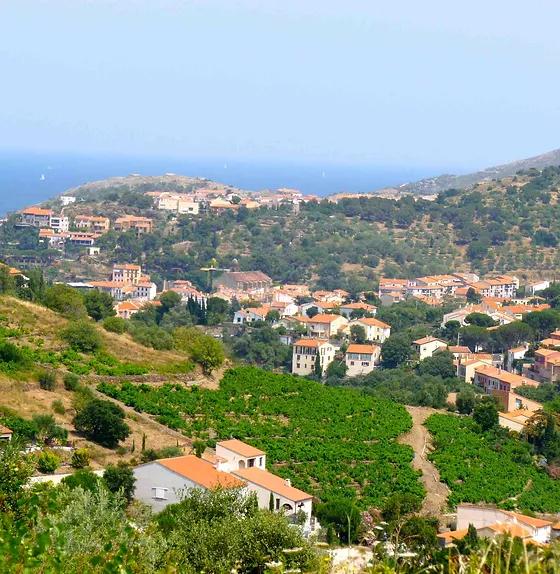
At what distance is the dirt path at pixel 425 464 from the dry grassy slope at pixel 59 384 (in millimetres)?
4890

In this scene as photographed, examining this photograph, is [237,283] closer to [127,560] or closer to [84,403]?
[84,403]

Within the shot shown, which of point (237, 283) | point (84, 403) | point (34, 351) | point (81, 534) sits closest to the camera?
point (81, 534)

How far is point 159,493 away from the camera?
20.5m

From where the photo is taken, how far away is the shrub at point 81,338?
97.8ft

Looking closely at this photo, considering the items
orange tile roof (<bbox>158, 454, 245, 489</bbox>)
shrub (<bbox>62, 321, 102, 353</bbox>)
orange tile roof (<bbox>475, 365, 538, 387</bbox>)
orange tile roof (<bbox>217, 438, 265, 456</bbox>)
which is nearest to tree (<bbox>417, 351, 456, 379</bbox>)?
orange tile roof (<bbox>475, 365, 538, 387</bbox>)

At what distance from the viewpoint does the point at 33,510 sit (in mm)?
11945

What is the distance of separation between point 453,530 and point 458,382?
23.0 metres

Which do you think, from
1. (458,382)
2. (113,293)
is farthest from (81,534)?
(113,293)

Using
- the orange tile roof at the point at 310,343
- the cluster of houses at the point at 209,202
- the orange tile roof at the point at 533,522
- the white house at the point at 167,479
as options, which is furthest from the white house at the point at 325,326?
the white house at the point at 167,479

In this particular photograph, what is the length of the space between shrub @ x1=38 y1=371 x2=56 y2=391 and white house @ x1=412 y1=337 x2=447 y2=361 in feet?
92.5

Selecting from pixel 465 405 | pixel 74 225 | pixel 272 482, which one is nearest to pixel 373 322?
pixel 465 405

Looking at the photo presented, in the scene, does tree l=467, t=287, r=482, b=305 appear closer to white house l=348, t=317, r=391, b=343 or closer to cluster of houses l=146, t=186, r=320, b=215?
white house l=348, t=317, r=391, b=343

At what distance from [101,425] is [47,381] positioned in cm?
272

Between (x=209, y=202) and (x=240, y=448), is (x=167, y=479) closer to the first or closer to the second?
(x=240, y=448)
